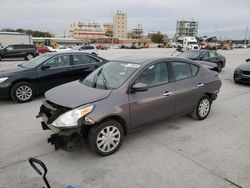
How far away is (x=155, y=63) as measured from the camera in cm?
419

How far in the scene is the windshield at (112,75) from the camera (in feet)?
12.8

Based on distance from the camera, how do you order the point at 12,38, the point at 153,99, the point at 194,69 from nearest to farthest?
the point at 153,99 < the point at 194,69 < the point at 12,38

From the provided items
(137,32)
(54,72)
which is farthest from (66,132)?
(137,32)

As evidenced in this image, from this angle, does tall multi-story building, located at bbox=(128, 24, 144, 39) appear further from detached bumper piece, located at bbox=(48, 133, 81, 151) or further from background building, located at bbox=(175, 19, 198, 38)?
detached bumper piece, located at bbox=(48, 133, 81, 151)

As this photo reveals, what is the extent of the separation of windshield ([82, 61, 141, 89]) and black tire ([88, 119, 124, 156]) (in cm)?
66

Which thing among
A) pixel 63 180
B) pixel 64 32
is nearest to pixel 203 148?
pixel 63 180

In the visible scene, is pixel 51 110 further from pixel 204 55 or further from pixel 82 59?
pixel 204 55

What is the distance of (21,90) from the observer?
6512 millimetres

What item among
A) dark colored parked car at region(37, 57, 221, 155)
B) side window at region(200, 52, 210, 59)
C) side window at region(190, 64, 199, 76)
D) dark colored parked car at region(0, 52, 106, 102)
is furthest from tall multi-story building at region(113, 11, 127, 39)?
dark colored parked car at region(37, 57, 221, 155)

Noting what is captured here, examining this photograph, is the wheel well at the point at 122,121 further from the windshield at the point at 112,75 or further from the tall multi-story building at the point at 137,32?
the tall multi-story building at the point at 137,32

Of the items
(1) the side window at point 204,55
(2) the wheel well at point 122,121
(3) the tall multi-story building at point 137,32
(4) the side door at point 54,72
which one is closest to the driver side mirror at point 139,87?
(2) the wheel well at point 122,121

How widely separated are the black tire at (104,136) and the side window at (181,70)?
Result: 1.68 meters

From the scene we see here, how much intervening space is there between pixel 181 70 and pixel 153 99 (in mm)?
1123

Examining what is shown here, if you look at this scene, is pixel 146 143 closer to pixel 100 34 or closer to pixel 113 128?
pixel 113 128
